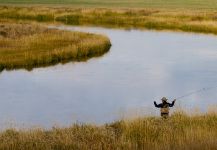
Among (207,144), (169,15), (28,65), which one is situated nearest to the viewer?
(207,144)

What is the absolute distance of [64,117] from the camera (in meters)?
16.1

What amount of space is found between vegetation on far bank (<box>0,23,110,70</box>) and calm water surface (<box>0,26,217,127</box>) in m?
0.93

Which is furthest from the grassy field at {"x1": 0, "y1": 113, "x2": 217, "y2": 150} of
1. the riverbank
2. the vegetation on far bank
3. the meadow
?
the riverbank

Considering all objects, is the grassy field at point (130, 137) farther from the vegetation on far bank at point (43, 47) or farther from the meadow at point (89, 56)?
the vegetation on far bank at point (43, 47)

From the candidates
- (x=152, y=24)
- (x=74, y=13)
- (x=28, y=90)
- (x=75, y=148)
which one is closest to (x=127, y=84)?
(x=28, y=90)

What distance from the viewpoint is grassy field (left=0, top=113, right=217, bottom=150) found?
986 centimetres

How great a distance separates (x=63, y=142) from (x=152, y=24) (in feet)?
140

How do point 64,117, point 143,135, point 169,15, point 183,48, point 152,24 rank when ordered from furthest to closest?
point 169,15
point 152,24
point 183,48
point 64,117
point 143,135

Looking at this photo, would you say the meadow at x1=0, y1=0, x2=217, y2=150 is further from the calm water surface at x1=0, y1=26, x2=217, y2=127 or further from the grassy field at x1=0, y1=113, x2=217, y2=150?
the calm water surface at x1=0, y1=26, x2=217, y2=127

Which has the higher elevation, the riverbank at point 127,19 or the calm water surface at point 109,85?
the calm water surface at point 109,85

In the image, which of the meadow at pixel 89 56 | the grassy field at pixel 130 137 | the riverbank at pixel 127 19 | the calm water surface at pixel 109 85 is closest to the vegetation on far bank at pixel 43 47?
the meadow at pixel 89 56

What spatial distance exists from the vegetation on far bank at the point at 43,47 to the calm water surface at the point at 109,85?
93cm

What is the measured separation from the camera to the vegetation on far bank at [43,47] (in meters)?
26.8

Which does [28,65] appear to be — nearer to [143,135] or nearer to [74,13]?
[143,135]
